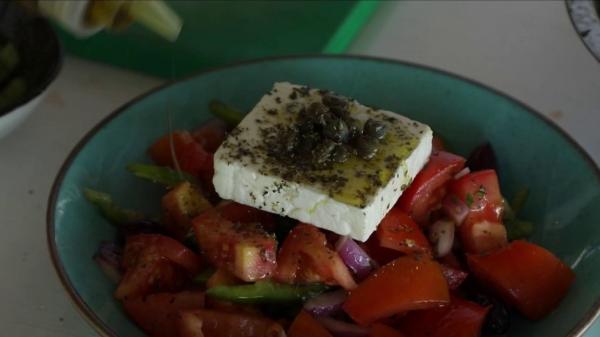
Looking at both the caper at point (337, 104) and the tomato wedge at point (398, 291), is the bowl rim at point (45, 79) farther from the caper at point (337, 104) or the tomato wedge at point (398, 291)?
the tomato wedge at point (398, 291)

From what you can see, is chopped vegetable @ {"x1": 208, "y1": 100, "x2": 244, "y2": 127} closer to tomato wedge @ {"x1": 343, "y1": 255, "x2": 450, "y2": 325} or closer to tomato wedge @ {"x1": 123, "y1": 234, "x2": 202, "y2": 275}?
tomato wedge @ {"x1": 123, "y1": 234, "x2": 202, "y2": 275}

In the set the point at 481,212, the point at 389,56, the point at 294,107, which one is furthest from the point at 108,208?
the point at 389,56

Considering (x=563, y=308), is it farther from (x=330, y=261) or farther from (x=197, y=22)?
(x=197, y=22)

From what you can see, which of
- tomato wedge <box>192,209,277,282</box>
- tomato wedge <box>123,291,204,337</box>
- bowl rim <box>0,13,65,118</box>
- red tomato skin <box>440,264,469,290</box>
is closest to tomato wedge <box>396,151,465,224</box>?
red tomato skin <box>440,264,469,290</box>

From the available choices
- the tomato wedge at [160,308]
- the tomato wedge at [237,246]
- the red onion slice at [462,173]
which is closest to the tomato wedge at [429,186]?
the red onion slice at [462,173]

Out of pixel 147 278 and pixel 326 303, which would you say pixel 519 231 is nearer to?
A: pixel 326 303
